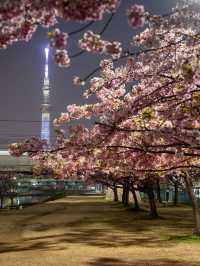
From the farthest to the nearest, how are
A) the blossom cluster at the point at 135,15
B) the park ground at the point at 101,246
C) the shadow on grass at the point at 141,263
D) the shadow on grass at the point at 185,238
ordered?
the shadow on grass at the point at 185,238 → the park ground at the point at 101,246 → the shadow on grass at the point at 141,263 → the blossom cluster at the point at 135,15

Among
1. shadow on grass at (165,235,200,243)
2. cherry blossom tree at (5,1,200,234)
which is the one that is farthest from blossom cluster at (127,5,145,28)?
shadow on grass at (165,235,200,243)

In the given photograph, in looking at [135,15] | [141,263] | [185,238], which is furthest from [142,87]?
[185,238]

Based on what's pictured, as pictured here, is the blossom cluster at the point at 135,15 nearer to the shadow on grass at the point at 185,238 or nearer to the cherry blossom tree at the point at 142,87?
the cherry blossom tree at the point at 142,87

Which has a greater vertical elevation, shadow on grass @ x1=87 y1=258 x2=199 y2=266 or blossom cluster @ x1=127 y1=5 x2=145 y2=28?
blossom cluster @ x1=127 y1=5 x2=145 y2=28

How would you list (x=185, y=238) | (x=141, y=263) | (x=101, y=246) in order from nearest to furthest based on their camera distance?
1. (x=141, y=263)
2. (x=101, y=246)
3. (x=185, y=238)

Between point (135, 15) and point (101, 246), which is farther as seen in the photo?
point (101, 246)

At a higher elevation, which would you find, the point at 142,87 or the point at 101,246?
the point at 142,87

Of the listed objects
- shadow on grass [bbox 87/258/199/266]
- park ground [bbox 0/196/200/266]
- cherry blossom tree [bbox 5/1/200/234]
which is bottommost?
shadow on grass [bbox 87/258/199/266]

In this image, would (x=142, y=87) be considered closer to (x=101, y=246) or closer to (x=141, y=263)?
(x=141, y=263)

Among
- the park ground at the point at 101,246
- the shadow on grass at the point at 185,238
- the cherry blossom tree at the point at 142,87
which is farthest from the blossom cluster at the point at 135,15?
the shadow on grass at the point at 185,238

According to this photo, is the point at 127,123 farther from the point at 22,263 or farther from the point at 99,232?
the point at 99,232

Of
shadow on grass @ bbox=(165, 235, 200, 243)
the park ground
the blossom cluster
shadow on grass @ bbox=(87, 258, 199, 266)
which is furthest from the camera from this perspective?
shadow on grass @ bbox=(165, 235, 200, 243)

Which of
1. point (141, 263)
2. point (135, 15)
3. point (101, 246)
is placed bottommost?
point (141, 263)

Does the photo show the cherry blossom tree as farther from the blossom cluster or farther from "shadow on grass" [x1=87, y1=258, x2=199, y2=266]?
"shadow on grass" [x1=87, y1=258, x2=199, y2=266]
